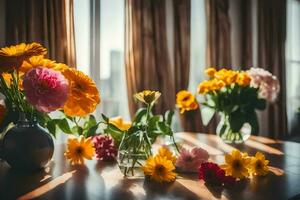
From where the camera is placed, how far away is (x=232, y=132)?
1.75m

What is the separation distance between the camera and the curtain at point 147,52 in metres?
2.74

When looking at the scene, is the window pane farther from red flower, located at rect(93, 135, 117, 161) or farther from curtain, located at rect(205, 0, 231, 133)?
red flower, located at rect(93, 135, 117, 161)

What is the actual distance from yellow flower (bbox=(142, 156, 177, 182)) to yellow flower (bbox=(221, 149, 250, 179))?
0.17 m

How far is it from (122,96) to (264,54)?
2024 millimetres

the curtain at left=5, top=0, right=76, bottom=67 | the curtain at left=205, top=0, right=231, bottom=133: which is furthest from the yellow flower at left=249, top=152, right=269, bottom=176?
the curtain at left=205, top=0, right=231, bottom=133

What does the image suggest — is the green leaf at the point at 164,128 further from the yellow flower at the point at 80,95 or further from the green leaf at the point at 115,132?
the yellow flower at the point at 80,95

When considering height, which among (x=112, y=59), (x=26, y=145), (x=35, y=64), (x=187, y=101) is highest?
(x=112, y=59)

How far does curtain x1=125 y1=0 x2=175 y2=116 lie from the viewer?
9.00ft

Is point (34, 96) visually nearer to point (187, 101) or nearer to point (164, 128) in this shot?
point (164, 128)

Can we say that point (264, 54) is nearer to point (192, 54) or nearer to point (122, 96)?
point (192, 54)

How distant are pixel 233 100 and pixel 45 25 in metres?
1.26

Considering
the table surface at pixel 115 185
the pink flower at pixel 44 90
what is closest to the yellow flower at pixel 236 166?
the table surface at pixel 115 185

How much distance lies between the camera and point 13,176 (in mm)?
1101

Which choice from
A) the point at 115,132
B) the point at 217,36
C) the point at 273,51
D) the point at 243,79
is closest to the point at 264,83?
the point at 243,79
